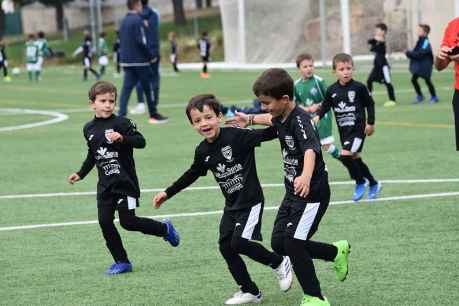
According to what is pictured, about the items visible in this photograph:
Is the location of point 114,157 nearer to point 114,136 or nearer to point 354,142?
point 114,136

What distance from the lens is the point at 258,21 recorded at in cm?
4609

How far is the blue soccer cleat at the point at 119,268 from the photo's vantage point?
29.3 feet

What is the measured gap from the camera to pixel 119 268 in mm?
8961

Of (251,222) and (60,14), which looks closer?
(251,222)

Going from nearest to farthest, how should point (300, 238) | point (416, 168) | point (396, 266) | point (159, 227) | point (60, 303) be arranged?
point (300, 238), point (60, 303), point (396, 266), point (159, 227), point (416, 168)

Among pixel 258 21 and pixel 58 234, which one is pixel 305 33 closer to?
pixel 258 21

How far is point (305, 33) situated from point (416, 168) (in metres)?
30.8

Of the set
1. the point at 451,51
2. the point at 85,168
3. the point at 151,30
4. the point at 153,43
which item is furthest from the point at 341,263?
the point at 151,30

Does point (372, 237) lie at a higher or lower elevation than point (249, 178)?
lower

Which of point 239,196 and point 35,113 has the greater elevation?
point 239,196

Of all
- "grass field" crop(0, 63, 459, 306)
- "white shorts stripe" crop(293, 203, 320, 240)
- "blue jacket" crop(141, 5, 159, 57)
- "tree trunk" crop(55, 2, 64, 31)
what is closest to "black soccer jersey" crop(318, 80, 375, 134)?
"grass field" crop(0, 63, 459, 306)

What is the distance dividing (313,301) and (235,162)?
111cm

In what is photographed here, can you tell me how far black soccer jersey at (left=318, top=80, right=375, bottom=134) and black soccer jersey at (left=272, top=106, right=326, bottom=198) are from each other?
4.79 meters

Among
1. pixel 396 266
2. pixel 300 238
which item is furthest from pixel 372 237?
pixel 300 238
